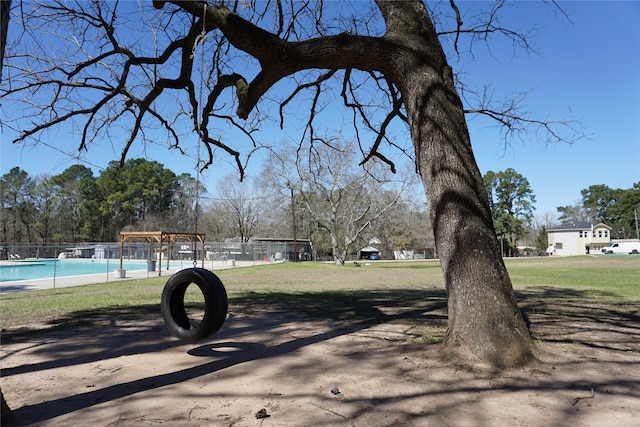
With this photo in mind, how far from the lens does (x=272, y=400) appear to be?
11.2ft

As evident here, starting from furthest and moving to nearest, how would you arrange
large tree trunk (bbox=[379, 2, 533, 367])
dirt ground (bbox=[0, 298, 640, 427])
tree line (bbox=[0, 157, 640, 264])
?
tree line (bbox=[0, 157, 640, 264]) < large tree trunk (bbox=[379, 2, 533, 367]) < dirt ground (bbox=[0, 298, 640, 427])

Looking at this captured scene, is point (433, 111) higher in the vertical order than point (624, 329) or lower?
higher

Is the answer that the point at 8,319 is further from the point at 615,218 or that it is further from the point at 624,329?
the point at 615,218

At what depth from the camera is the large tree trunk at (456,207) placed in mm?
4234

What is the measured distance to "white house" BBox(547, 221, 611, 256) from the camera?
70938mm

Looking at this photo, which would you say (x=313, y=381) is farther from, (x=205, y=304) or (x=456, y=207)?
(x=456, y=207)

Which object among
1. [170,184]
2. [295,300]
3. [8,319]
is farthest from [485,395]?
[170,184]

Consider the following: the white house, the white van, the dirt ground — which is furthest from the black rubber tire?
the white house

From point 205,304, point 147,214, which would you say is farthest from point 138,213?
point 205,304

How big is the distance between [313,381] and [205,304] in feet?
4.46

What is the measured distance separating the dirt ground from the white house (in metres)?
74.9

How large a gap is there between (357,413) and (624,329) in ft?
16.1

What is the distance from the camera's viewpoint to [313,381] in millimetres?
3877

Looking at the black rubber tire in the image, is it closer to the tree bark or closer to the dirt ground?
the dirt ground
